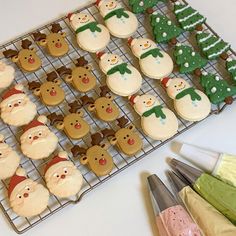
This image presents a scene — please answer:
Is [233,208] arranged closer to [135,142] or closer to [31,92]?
[135,142]

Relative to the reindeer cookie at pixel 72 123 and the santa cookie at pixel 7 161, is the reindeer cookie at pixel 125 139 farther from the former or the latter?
the santa cookie at pixel 7 161

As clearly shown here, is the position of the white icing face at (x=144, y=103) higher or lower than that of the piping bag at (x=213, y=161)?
higher

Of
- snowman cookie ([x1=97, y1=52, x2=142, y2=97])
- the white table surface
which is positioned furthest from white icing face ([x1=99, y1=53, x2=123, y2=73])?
the white table surface

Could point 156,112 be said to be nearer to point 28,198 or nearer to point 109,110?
point 109,110

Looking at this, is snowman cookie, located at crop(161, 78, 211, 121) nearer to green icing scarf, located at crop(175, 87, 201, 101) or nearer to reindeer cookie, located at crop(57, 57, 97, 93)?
green icing scarf, located at crop(175, 87, 201, 101)

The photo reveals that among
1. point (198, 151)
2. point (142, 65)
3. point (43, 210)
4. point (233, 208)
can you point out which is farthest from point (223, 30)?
point (43, 210)

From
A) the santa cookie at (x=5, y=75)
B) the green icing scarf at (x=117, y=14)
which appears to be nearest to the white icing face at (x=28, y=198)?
the santa cookie at (x=5, y=75)
